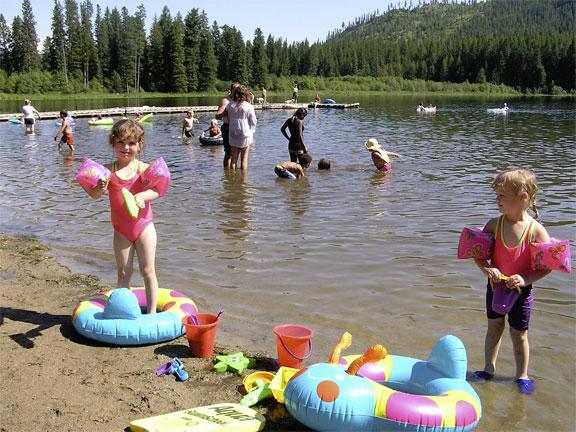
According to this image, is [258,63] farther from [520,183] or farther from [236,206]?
[520,183]

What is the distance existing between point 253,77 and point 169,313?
3953 inches

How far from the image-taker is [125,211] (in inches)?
201

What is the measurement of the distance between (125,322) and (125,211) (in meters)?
0.95

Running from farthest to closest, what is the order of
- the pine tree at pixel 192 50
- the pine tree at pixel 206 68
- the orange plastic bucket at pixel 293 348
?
the pine tree at pixel 206 68 < the pine tree at pixel 192 50 < the orange plastic bucket at pixel 293 348

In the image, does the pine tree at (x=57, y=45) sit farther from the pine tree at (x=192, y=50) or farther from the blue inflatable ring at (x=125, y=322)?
the blue inflatable ring at (x=125, y=322)

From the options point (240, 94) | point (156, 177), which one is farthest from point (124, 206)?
point (240, 94)

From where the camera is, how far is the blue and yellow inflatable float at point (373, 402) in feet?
11.6

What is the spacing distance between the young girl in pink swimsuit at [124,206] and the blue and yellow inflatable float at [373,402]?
1971mm

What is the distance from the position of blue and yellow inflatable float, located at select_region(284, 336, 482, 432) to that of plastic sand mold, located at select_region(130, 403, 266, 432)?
0.26 m

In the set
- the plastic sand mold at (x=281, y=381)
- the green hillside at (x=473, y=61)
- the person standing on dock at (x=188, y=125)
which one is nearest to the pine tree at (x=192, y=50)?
the green hillside at (x=473, y=61)

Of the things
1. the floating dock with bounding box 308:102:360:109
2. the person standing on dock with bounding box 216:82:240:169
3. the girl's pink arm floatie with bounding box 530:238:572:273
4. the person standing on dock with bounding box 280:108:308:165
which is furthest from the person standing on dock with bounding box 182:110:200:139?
the floating dock with bounding box 308:102:360:109

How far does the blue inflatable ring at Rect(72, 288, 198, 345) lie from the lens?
4.95 m

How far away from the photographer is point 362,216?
9969 mm

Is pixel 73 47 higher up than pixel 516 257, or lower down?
higher up
